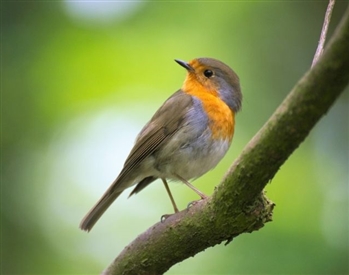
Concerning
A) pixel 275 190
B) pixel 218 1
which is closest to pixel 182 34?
pixel 218 1

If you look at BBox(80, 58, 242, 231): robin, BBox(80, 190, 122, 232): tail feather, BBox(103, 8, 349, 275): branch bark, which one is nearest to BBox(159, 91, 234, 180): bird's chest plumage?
BBox(80, 58, 242, 231): robin

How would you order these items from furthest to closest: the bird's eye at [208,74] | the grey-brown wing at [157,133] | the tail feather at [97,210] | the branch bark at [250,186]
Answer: the bird's eye at [208,74] < the tail feather at [97,210] < the grey-brown wing at [157,133] < the branch bark at [250,186]

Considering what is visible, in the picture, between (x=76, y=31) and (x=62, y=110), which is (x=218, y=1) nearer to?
(x=76, y=31)

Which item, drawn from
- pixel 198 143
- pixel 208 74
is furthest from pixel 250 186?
pixel 208 74

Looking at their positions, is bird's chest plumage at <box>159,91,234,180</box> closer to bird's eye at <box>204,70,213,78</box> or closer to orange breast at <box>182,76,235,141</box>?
orange breast at <box>182,76,235,141</box>

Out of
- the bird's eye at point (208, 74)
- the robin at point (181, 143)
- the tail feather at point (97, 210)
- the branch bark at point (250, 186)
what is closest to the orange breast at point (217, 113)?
the robin at point (181, 143)

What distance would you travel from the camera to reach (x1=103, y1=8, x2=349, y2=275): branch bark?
2.15 meters

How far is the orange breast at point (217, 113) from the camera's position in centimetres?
440

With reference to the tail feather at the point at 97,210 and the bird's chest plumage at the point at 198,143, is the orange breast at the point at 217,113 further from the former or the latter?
the tail feather at the point at 97,210

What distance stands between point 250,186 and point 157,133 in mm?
1862

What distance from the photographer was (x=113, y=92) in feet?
19.8

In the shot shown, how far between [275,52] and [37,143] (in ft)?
7.38

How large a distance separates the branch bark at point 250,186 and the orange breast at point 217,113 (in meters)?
1.21

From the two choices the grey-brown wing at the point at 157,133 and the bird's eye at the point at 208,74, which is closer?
the grey-brown wing at the point at 157,133
